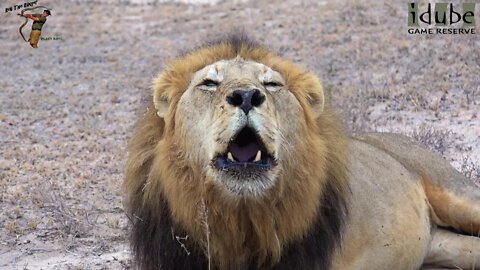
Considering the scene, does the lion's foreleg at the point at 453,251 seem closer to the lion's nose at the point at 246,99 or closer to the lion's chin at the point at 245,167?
the lion's chin at the point at 245,167

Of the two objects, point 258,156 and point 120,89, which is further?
point 120,89

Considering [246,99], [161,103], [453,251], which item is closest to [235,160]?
[246,99]

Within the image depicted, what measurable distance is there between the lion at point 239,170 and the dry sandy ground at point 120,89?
807mm

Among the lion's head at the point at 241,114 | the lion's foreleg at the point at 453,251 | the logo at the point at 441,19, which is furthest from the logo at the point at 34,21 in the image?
the lion's head at the point at 241,114

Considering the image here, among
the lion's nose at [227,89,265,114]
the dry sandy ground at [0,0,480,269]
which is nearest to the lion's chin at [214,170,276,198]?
the lion's nose at [227,89,265,114]

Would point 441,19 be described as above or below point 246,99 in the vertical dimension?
below

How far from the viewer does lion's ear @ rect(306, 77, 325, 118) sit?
4.02 metres

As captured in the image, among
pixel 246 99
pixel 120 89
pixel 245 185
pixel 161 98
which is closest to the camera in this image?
pixel 246 99

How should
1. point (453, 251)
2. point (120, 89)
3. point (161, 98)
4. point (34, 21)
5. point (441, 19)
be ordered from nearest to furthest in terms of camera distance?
point (161, 98), point (453, 251), point (120, 89), point (441, 19), point (34, 21)

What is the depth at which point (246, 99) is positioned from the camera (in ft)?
10.7

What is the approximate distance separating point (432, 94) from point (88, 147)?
15.1ft

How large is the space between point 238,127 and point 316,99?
2.89 feet

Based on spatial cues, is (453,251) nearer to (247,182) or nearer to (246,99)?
(247,182)

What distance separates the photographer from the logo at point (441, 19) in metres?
14.1
